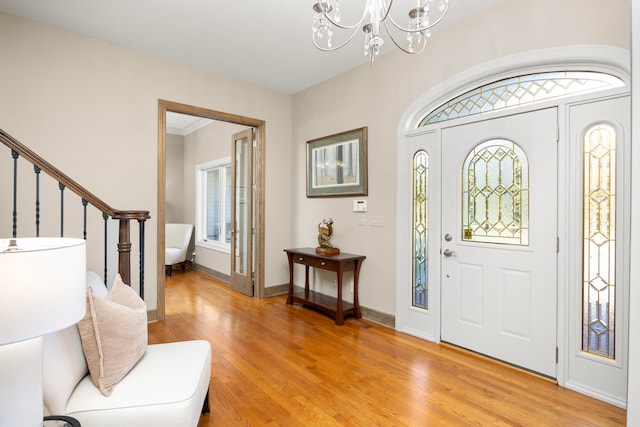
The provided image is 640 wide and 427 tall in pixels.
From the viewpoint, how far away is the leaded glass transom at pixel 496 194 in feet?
8.47

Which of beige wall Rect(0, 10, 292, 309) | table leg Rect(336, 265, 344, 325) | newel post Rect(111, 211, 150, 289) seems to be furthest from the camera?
table leg Rect(336, 265, 344, 325)

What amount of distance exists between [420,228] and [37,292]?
292cm

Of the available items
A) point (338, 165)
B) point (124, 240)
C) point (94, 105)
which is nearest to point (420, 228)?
point (338, 165)

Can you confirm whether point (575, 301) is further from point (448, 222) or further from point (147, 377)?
point (147, 377)

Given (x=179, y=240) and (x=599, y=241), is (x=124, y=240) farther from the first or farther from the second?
(x=179, y=240)

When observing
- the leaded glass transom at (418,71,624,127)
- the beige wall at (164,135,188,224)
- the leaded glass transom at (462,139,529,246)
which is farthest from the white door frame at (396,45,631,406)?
the beige wall at (164,135,188,224)

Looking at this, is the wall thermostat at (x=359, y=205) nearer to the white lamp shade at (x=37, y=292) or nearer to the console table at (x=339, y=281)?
the console table at (x=339, y=281)

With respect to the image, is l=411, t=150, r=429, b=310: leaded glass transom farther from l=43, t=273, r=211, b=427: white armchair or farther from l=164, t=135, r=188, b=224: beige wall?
l=164, t=135, r=188, b=224: beige wall

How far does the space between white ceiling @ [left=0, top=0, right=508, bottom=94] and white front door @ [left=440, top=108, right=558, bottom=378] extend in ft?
3.44

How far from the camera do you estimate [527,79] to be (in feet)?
8.55

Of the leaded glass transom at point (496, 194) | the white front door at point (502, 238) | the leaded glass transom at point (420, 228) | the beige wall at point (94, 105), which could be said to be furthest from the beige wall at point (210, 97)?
the leaded glass transom at point (496, 194)

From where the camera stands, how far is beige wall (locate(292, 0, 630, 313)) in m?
2.33

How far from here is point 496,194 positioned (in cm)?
273

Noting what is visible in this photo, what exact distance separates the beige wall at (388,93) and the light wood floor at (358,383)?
Result: 0.74m
